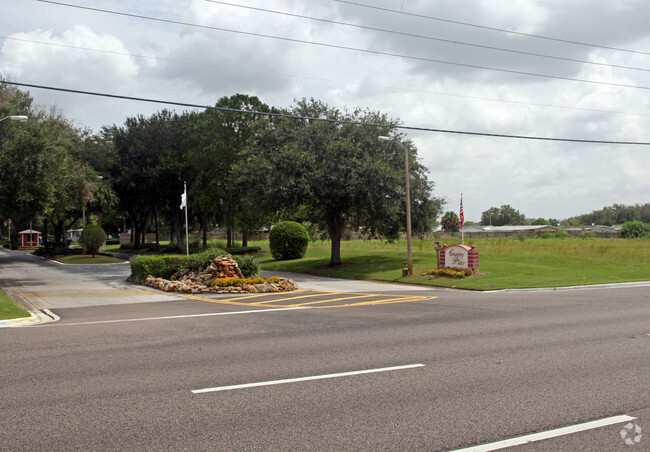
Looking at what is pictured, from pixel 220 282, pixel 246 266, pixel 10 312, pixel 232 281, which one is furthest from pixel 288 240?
pixel 10 312

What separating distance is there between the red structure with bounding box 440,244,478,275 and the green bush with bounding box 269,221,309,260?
17.5 m

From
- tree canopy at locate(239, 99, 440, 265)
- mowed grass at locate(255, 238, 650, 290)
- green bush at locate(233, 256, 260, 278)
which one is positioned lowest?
mowed grass at locate(255, 238, 650, 290)

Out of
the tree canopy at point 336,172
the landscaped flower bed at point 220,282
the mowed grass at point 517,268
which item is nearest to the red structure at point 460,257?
the mowed grass at point 517,268

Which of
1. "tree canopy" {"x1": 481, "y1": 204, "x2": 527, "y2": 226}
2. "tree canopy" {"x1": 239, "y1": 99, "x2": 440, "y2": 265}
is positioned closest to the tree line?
"tree canopy" {"x1": 239, "y1": 99, "x2": 440, "y2": 265}

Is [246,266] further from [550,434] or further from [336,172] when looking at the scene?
[550,434]

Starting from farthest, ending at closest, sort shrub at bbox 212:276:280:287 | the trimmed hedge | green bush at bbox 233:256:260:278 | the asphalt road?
the trimmed hedge, green bush at bbox 233:256:260:278, shrub at bbox 212:276:280:287, the asphalt road

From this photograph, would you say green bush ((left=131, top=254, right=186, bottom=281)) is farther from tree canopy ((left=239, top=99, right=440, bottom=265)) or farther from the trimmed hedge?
tree canopy ((left=239, top=99, right=440, bottom=265))

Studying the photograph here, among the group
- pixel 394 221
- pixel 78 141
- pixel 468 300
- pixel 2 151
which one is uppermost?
pixel 78 141

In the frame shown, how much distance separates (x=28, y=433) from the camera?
5.02m

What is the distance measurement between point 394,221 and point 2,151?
2097 centimetres

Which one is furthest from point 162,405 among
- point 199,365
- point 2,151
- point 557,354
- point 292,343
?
point 2,151

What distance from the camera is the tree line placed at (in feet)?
83.6

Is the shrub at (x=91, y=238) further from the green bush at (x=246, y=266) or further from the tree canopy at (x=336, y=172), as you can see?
the green bush at (x=246, y=266)

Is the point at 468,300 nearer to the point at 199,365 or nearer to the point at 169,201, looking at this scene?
the point at 199,365
